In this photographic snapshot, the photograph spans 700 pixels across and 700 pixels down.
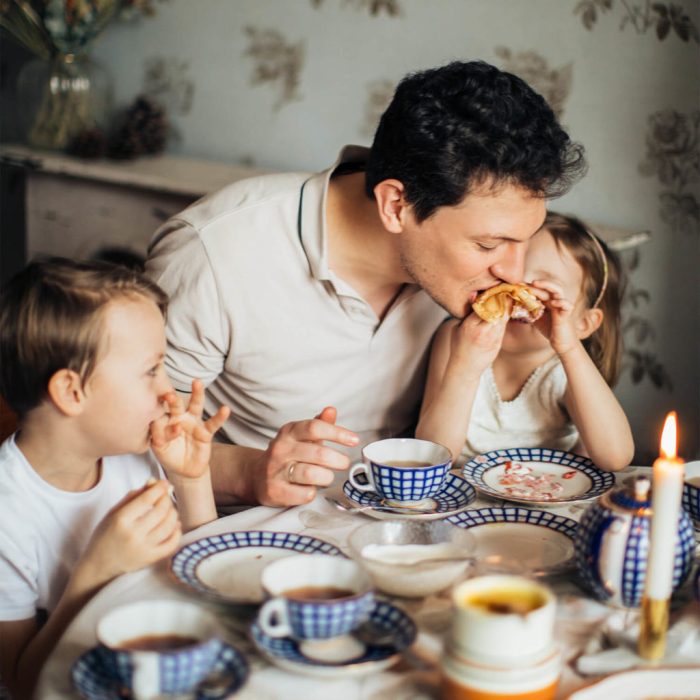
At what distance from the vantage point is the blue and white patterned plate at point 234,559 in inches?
46.7

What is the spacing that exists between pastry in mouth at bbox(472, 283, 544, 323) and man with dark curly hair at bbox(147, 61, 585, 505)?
0.02m

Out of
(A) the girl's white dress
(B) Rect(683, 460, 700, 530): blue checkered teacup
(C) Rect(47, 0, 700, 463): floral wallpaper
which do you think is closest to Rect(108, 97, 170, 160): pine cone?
(C) Rect(47, 0, 700, 463): floral wallpaper

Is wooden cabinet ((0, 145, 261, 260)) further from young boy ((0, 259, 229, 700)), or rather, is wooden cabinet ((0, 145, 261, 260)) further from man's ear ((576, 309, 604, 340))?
young boy ((0, 259, 229, 700))

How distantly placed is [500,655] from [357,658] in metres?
0.15

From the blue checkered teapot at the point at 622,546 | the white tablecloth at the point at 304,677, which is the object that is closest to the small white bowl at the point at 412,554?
the white tablecloth at the point at 304,677

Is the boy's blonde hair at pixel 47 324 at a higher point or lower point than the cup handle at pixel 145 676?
higher

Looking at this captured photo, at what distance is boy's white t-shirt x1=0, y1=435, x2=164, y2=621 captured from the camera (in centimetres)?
134

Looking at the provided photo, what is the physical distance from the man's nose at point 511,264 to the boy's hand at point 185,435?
2.09 feet

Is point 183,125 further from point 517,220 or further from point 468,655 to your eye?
point 468,655

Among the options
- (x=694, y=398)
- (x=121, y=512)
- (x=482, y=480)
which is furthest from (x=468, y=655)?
(x=694, y=398)

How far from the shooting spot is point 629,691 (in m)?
1.02

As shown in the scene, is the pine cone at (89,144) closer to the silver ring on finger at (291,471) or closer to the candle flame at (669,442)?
the silver ring on finger at (291,471)

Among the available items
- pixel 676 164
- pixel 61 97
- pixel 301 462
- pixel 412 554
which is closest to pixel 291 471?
pixel 301 462

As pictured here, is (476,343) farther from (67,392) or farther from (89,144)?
(89,144)
